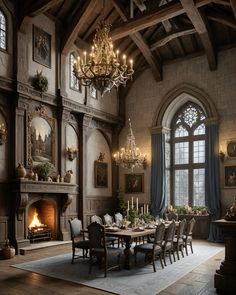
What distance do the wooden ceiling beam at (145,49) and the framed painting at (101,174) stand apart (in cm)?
385

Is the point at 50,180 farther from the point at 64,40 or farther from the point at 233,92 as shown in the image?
the point at 233,92

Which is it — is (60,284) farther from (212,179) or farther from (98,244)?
(212,179)

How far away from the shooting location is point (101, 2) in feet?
34.4

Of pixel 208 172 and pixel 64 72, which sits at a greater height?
pixel 64 72

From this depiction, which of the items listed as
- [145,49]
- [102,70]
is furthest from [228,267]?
[145,49]

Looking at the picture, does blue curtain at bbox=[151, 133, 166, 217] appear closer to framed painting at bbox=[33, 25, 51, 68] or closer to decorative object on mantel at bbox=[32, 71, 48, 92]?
decorative object on mantel at bbox=[32, 71, 48, 92]

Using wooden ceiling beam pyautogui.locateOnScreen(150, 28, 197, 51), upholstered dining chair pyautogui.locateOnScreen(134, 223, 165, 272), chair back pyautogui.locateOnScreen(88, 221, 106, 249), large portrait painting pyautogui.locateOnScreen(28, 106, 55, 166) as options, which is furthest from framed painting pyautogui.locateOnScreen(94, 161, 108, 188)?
chair back pyautogui.locateOnScreen(88, 221, 106, 249)

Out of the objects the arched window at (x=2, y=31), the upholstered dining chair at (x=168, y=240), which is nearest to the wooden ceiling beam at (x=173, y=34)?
the arched window at (x=2, y=31)

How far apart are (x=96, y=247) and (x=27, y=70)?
5.55 m

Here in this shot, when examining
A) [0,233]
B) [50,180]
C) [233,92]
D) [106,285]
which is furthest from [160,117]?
[106,285]

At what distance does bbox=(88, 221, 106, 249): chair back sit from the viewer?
6.50 m

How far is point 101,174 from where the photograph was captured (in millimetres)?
12617

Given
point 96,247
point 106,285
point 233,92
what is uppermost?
point 233,92

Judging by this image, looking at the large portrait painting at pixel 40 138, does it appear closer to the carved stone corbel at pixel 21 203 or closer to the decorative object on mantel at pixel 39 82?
the decorative object on mantel at pixel 39 82
